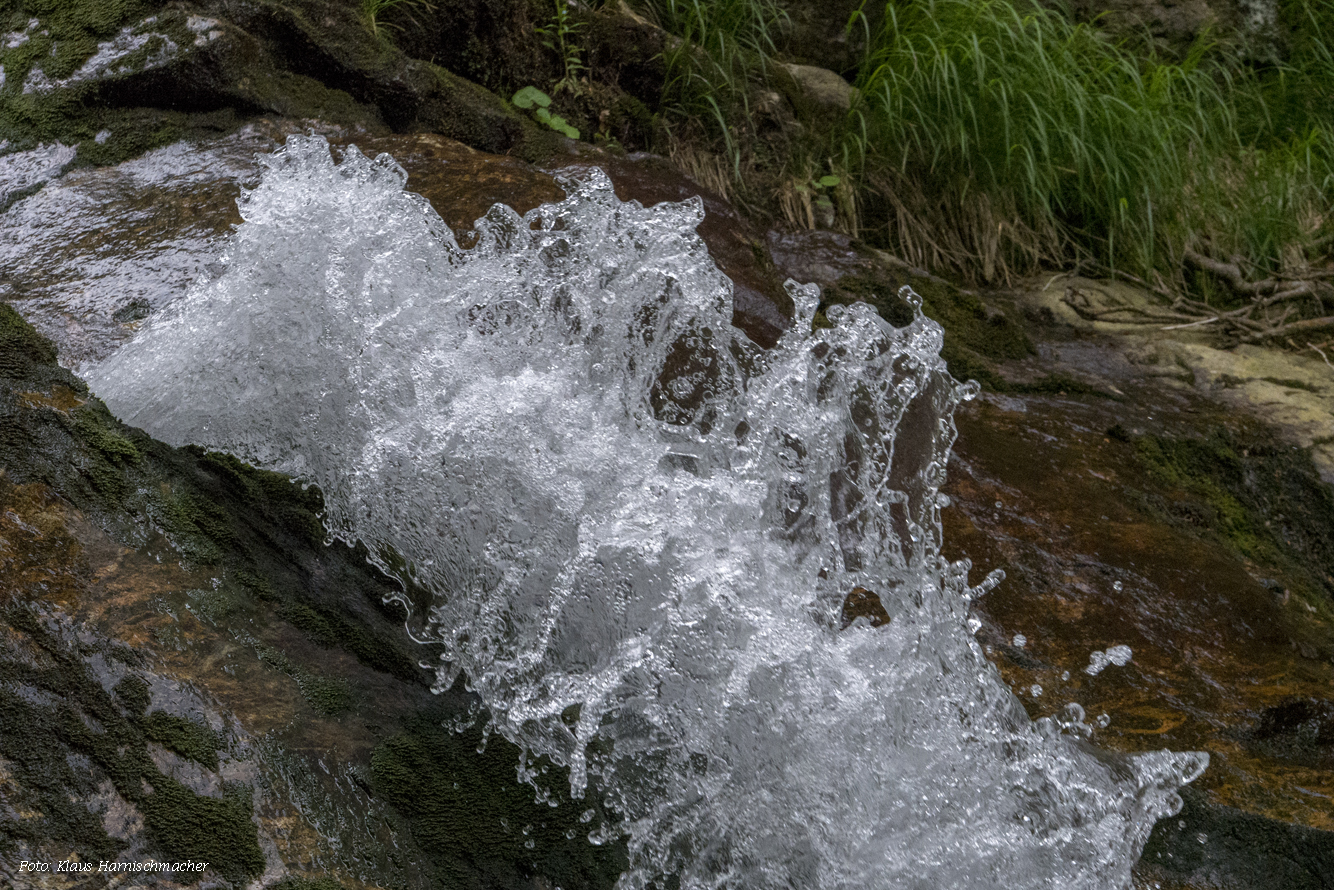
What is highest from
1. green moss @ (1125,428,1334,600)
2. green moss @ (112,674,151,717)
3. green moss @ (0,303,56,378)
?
green moss @ (0,303,56,378)

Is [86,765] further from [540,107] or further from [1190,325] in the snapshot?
[1190,325]

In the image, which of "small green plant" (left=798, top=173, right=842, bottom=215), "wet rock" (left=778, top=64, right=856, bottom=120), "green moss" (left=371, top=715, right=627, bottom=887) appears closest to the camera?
"green moss" (left=371, top=715, right=627, bottom=887)

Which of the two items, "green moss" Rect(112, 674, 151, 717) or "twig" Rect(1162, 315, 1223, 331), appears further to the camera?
"twig" Rect(1162, 315, 1223, 331)

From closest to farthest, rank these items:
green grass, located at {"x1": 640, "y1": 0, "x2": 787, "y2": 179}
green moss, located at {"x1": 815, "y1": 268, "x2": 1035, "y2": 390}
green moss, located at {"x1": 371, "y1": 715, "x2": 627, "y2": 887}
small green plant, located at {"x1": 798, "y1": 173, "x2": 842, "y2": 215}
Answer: green moss, located at {"x1": 371, "y1": 715, "x2": 627, "y2": 887}
green moss, located at {"x1": 815, "y1": 268, "x2": 1035, "y2": 390}
green grass, located at {"x1": 640, "y1": 0, "x2": 787, "y2": 179}
small green plant, located at {"x1": 798, "y1": 173, "x2": 842, "y2": 215}

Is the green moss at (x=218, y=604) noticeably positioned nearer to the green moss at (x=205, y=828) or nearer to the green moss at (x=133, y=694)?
the green moss at (x=133, y=694)

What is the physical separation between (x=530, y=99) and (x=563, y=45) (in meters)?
0.33

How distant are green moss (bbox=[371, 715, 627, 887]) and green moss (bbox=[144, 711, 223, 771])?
0.25 metres

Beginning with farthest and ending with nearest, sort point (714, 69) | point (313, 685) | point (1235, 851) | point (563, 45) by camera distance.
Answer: point (714, 69) < point (563, 45) < point (1235, 851) < point (313, 685)

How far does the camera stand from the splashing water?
1.86m

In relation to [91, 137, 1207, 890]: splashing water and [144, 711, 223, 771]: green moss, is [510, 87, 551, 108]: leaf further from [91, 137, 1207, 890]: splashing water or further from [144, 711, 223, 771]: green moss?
[144, 711, 223, 771]: green moss

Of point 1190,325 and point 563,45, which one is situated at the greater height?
point 563,45

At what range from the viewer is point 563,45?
397 cm

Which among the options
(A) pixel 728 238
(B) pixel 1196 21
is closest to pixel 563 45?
(A) pixel 728 238

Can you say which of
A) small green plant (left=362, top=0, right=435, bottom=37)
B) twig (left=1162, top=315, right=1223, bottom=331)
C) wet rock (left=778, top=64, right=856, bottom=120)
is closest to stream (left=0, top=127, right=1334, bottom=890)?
small green plant (left=362, top=0, right=435, bottom=37)
